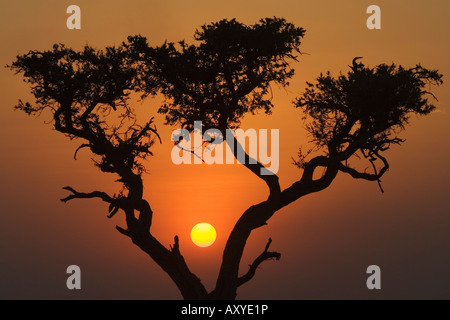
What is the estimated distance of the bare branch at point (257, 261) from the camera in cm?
3584

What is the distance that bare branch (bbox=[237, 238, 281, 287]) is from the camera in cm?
3584

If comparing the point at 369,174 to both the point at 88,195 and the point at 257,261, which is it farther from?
the point at 88,195

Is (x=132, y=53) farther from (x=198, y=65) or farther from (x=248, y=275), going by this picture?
(x=248, y=275)

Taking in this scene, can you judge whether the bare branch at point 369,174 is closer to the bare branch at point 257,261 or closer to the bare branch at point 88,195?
the bare branch at point 257,261

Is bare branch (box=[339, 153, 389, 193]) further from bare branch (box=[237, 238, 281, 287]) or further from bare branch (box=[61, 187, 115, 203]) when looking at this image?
bare branch (box=[61, 187, 115, 203])

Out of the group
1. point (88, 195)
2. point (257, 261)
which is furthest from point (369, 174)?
point (88, 195)

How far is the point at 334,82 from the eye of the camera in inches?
1415

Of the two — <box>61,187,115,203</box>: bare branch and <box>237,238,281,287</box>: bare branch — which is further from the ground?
<box>61,187,115,203</box>: bare branch

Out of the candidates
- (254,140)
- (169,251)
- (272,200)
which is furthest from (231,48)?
(169,251)

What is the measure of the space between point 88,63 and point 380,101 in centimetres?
1197

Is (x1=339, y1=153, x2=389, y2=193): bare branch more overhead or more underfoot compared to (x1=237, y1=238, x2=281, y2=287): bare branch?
more overhead

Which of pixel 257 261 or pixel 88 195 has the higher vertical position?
pixel 88 195

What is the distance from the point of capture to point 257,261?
36438 mm
